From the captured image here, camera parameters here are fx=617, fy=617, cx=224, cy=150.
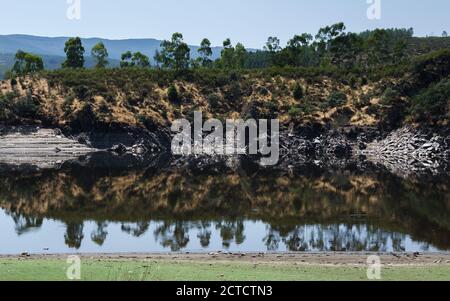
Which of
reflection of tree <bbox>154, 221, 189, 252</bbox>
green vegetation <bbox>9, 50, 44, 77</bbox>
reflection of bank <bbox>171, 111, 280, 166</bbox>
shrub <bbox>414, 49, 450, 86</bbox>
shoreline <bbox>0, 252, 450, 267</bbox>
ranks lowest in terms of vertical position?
reflection of tree <bbox>154, 221, 189, 252</bbox>

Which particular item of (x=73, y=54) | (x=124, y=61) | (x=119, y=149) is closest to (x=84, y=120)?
(x=119, y=149)

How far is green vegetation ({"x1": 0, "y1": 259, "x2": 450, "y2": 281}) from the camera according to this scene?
2125 centimetres

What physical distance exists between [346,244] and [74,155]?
74.0 metres

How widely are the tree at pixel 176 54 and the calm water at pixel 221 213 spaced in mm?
66592

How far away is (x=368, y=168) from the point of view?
8419 cm

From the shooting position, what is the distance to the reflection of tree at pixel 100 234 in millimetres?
36219

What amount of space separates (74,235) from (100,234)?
1.59m

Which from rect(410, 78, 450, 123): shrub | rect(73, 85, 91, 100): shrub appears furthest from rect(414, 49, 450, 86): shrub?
rect(73, 85, 91, 100): shrub

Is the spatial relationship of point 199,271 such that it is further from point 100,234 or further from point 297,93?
point 297,93

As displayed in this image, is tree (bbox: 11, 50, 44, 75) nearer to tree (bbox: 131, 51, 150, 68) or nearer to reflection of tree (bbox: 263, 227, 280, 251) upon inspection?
tree (bbox: 131, 51, 150, 68)

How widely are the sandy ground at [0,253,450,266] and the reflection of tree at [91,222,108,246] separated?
6.12 m

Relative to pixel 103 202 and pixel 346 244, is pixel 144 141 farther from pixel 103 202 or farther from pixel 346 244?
pixel 346 244
